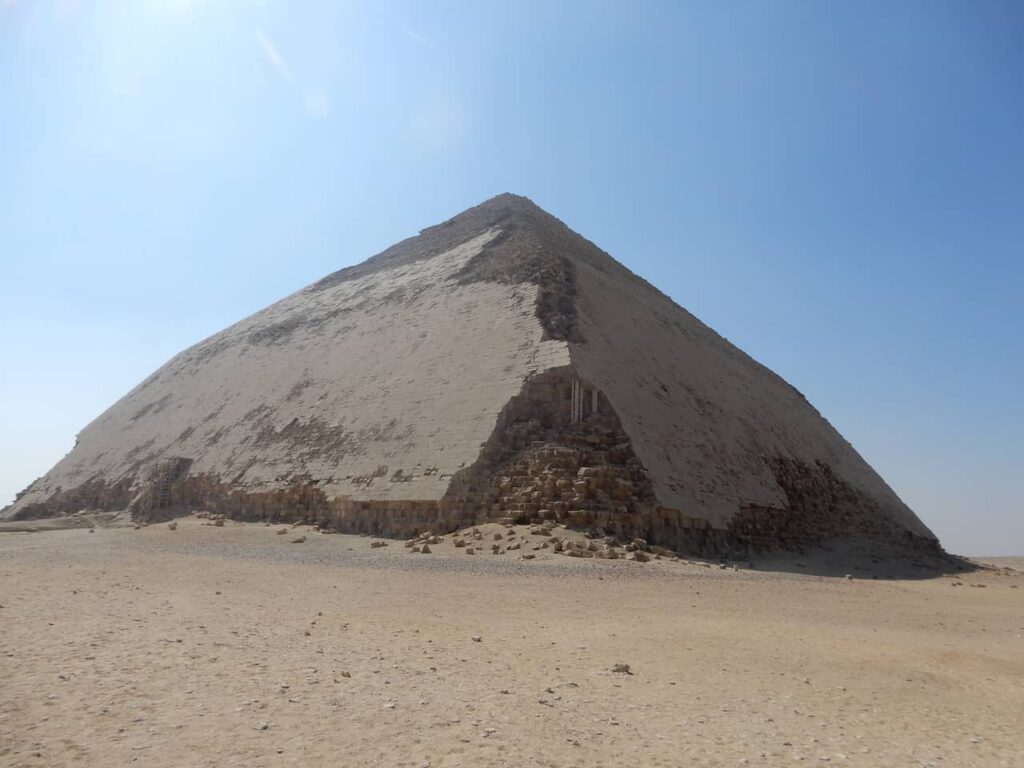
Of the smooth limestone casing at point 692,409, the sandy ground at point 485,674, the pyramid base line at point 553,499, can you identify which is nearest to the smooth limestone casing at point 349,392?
the pyramid base line at point 553,499

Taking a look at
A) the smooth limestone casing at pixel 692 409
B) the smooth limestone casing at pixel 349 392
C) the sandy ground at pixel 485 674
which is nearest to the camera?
the sandy ground at pixel 485 674

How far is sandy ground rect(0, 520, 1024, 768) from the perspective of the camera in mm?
3041

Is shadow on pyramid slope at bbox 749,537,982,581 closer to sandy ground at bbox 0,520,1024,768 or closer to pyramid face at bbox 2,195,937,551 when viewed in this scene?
pyramid face at bbox 2,195,937,551

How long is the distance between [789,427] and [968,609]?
567 inches

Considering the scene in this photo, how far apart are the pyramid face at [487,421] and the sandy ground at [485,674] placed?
14.6 feet

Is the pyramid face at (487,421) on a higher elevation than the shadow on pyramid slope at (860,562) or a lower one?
higher

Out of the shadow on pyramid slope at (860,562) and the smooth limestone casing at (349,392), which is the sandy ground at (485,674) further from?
the smooth limestone casing at (349,392)

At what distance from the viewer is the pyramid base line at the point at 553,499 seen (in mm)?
12305

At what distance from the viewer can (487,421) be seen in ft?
45.3

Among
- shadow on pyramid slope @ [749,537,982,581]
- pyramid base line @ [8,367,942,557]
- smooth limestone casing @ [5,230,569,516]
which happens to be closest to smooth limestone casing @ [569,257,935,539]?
pyramid base line @ [8,367,942,557]

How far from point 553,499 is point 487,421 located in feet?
7.29

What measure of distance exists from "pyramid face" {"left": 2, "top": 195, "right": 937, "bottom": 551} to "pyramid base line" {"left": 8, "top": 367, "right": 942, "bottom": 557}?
0.04m

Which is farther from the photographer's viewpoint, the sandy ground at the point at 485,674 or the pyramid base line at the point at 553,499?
the pyramid base line at the point at 553,499

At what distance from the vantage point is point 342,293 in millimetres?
25672
